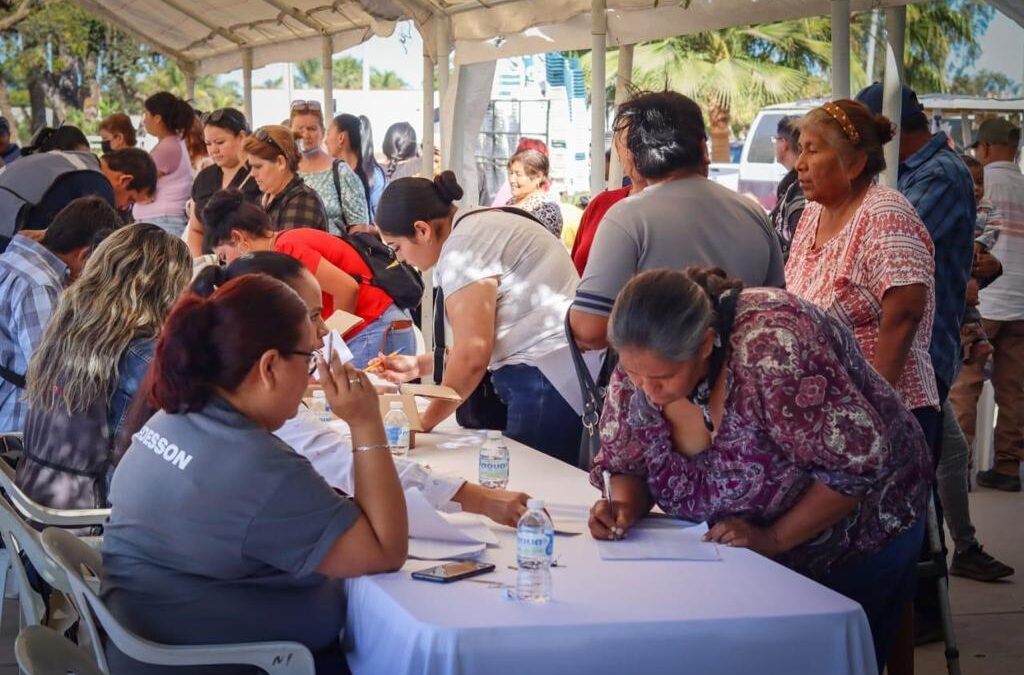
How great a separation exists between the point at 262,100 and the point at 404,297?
38676mm

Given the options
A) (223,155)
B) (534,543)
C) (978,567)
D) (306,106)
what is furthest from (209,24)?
(534,543)

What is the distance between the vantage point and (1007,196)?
23.0 feet

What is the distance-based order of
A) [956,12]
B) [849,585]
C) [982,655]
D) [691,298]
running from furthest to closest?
[956,12], [982,655], [849,585], [691,298]

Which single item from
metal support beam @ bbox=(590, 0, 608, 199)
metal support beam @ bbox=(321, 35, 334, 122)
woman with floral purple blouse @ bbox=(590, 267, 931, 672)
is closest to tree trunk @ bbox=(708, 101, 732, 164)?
metal support beam @ bbox=(321, 35, 334, 122)

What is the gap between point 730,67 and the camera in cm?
2742

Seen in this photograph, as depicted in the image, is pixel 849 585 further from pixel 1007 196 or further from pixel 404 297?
pixel 1007 196

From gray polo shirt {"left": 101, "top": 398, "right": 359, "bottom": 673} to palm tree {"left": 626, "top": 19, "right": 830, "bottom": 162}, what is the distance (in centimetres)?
2546

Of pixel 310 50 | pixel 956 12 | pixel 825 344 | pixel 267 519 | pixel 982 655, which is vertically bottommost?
pixel 982 655

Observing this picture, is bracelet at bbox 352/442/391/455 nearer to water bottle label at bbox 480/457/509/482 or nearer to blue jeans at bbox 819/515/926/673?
water bottle label at bbox 480/457/509/482

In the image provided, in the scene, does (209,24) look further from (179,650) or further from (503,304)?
(179,650)

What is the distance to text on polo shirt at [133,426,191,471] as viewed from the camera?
7.57 feet

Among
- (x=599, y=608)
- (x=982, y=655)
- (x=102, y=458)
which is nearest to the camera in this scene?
(x=599, y=608)

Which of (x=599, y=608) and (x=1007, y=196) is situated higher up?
(x=1007, y=196)

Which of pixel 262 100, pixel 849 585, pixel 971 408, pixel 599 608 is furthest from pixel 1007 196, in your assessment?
pixel 262 100
